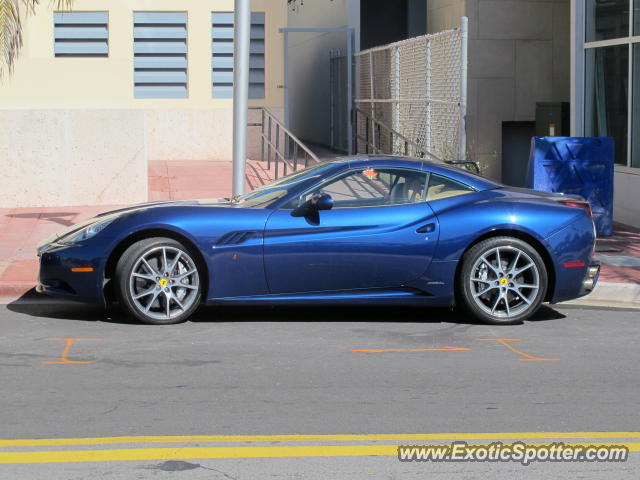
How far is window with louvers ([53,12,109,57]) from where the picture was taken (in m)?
19.5

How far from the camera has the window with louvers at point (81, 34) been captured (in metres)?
19.5

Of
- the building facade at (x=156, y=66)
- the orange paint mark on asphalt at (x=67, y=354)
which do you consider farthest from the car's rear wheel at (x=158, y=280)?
the building facade at (x=156, y=66)

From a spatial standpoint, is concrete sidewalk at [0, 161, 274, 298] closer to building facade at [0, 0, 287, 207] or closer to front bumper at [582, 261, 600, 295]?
building facade at [0, 0, 287, 207]

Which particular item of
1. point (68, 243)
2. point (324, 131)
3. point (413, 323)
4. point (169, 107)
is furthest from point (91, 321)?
point (324, 131)

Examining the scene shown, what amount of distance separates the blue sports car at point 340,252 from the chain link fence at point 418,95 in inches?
185

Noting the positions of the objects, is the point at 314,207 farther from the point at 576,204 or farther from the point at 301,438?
the point at 301,438

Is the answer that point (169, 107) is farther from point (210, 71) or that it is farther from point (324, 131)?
point (324, 131)

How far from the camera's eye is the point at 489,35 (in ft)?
62.2

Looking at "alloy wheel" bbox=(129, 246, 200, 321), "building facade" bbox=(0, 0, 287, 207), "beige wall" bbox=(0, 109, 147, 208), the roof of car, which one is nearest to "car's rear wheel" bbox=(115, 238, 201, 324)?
"alloy wheel" bbox=(129, 246, 200, 321)

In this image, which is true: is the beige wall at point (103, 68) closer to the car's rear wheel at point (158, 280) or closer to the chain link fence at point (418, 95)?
the chain link fence at point (418, 95)

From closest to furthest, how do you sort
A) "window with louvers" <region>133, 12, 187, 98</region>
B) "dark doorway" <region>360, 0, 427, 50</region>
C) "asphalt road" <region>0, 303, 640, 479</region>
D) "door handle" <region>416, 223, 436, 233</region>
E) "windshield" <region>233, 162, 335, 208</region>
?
"asphalt road" <region>0, 303, 640, 479</region>
"door handle" <region>416, 223, 436, 233</region>
"windshield" <region>233, 162, 335, 208</region>
"window with louvers" <region>133, 12, 187, 98</region>
"dark doorway" <region>360, 0, 427, 50</region>

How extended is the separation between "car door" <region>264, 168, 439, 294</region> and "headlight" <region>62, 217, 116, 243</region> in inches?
51.0

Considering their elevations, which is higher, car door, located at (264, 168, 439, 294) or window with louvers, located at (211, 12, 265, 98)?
window with louvers, located at (211, 12, 265, 98)

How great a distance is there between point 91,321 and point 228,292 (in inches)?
46.7
